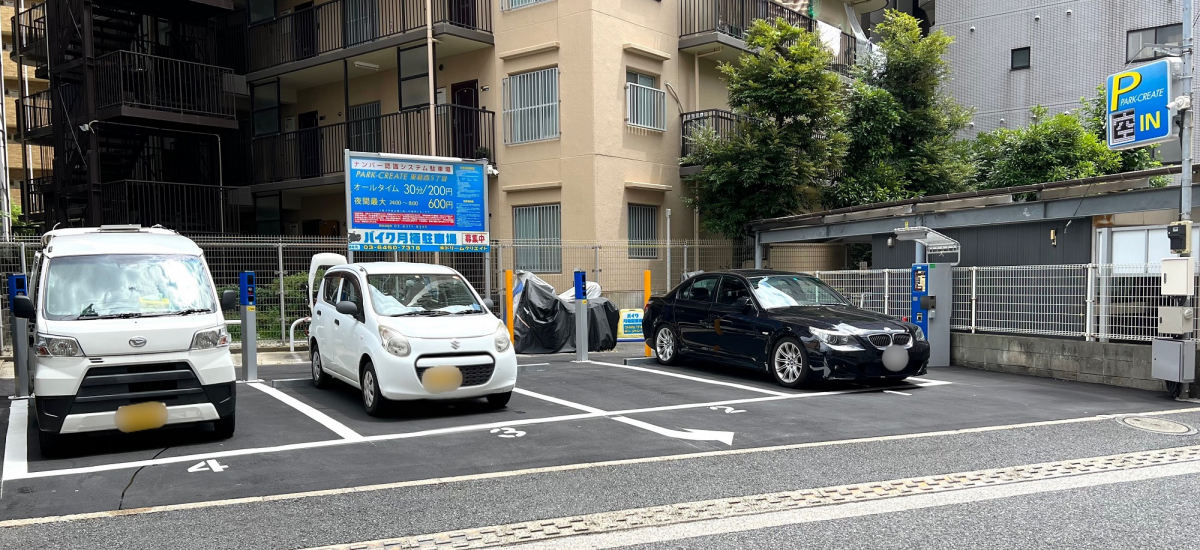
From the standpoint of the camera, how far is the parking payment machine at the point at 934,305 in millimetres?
12250

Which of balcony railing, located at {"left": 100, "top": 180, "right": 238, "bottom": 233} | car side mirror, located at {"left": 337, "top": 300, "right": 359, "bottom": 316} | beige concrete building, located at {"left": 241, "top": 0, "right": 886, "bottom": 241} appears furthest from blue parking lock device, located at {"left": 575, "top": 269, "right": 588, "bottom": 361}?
balcony railing, located at {"left": 100, "top": 180, "right": 238, "bottom": 233}

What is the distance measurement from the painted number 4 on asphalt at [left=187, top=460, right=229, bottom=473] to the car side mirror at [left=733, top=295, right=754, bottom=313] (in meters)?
6.72

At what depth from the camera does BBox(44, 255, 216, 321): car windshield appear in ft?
23.2

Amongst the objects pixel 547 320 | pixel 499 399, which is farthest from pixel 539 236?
pixel 499 399

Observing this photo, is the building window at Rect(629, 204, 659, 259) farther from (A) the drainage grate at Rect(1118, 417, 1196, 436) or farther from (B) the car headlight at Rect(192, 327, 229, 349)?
(B) the car headlight at Rect(192, 327, 229, 349)

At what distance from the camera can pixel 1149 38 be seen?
73.7ft

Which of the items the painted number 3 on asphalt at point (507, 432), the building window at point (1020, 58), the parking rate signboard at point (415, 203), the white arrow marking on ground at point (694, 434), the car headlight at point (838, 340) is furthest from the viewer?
the building window at point (1020, 58)

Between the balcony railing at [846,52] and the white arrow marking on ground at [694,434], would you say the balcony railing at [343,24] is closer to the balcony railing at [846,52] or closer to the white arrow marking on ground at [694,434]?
the balcony railing at [846,52]

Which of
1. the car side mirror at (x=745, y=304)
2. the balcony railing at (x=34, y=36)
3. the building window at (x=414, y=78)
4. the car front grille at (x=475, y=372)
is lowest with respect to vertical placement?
the car front grille at (x=475, y=372)

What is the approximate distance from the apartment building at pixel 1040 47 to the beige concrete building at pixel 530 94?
9.34m

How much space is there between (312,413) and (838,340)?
19.9 ft

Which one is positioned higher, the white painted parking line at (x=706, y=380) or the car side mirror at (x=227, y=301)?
the car side mirror at (x=227, y=301)

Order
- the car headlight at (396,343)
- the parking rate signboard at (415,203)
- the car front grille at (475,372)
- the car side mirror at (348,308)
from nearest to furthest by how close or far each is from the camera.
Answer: the car headlight at (396,343), the car front grille at (475,372), the car side mirror at (348,308), the parking rate signboard at (415,203)

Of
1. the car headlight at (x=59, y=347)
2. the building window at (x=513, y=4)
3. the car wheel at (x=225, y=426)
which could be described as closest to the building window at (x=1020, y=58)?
the building window at (x=513, y=4)
